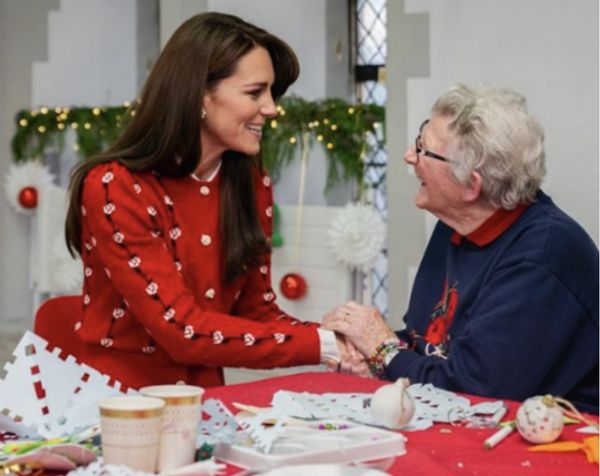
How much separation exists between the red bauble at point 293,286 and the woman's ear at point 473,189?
8.69 feet

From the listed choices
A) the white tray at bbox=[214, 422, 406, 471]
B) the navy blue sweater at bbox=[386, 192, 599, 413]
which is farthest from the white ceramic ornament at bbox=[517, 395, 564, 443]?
the navy blue sweater at bbox=[386, 192, 599, 413]

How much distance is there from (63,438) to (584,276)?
132 cm

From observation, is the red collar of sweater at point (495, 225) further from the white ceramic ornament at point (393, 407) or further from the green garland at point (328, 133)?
the green garland at point (328, 133)

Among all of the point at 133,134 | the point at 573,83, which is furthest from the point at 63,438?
the point at 573,83

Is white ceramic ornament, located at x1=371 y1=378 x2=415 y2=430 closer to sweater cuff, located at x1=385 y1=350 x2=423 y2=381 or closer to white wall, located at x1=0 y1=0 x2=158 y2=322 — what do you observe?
sweater cuff, located at x1=385 y1=350 x2=423 y2=381

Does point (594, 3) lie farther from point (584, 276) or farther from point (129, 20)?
point (129, 20)

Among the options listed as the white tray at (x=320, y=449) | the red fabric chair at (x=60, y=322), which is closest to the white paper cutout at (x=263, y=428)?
the white tray at (x=320, y=449)

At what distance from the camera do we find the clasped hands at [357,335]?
10.2 feet

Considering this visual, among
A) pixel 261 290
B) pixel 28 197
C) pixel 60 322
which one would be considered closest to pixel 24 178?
pixel 28 197

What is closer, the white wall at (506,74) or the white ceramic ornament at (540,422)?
the white ceramic ornament at (540,422)

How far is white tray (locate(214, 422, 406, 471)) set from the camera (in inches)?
73.3

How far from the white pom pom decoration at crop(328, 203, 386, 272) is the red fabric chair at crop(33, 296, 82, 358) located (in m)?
2.51

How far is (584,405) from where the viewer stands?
2898mm

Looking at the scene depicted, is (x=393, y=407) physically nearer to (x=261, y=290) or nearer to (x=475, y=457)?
(x=475, y=457)
